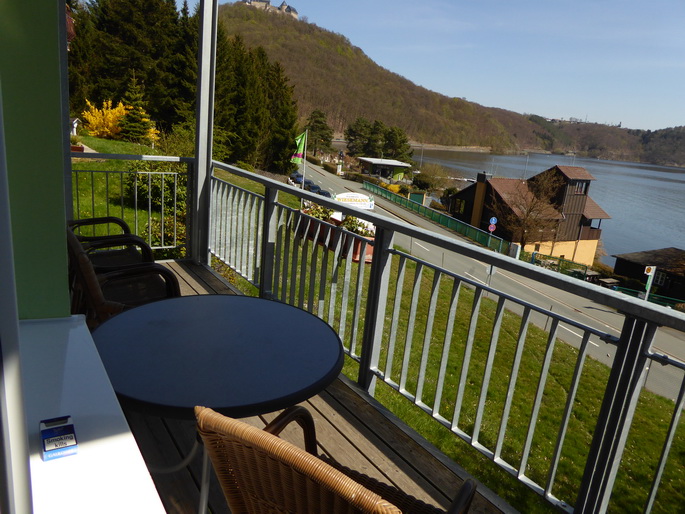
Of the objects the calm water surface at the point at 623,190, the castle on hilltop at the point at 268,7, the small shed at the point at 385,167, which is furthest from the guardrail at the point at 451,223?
the castle on hilltop at the point at 268,7

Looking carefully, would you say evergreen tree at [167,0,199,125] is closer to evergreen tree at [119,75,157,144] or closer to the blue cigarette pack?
evergreen tree at [119,75,157,144]

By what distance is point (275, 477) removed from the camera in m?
0.88

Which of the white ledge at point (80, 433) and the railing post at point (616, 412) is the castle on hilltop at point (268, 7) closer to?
the railing post at point (616, 412)

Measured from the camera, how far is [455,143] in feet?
303

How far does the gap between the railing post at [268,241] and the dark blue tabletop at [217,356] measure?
1.60 m

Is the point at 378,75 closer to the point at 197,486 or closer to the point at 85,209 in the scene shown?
the point at 85,209

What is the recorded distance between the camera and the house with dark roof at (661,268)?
46.6 meters

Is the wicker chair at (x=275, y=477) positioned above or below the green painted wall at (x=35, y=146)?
below

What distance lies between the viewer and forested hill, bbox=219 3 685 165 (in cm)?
7450

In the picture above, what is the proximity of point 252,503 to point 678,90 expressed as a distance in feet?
389

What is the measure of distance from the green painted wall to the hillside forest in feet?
82.9

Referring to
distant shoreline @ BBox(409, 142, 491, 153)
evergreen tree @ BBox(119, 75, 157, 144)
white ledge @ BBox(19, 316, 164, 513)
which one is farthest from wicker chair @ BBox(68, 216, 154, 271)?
distant shoreline @ BBox(409, 142, 491, 153)

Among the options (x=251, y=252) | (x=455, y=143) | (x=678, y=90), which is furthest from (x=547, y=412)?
(x=678, y=90)

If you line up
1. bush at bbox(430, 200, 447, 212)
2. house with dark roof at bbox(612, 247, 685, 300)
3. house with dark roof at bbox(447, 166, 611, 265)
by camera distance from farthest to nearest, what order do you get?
1. bush at bbox(430, 200, 447, 212)
2. house with dark roof at bbox(447, 166, 611, 265)
3. house with dark roof at bbox(612, 247, 685, 300)
